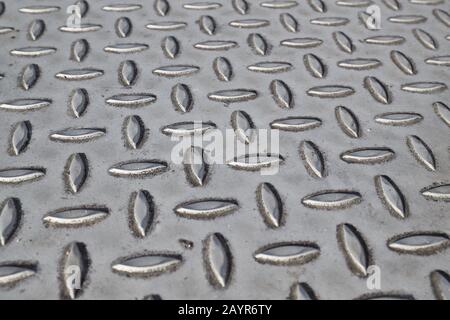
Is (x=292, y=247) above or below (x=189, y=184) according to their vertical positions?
below

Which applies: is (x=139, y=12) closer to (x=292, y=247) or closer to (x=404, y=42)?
(x=404, y=42)

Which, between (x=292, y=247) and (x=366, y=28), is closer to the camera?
(x=292, y=247)

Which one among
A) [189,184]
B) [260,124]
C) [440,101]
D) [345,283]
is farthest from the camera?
[440,101]

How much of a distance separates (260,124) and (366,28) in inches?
33.4

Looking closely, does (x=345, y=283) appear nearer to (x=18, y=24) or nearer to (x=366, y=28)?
(x=366, y=28)

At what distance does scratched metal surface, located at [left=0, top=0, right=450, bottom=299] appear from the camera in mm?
1383

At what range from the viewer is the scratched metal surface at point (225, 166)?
4.54 feet

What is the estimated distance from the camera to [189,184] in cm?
158

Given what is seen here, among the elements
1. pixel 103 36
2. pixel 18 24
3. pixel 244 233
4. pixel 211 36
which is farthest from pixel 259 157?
pixel 18 24

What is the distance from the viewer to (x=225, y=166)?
64.6 inches

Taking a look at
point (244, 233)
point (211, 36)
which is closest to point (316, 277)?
point (244, 233)

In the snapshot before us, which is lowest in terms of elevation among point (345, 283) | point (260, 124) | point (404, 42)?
point (345, 283)

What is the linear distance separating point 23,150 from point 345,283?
3.65 feet

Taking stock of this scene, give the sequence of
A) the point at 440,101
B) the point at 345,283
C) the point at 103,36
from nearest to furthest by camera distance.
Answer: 1. the point at 345,283
2. the point at 440,101
3. the point at 103,36
